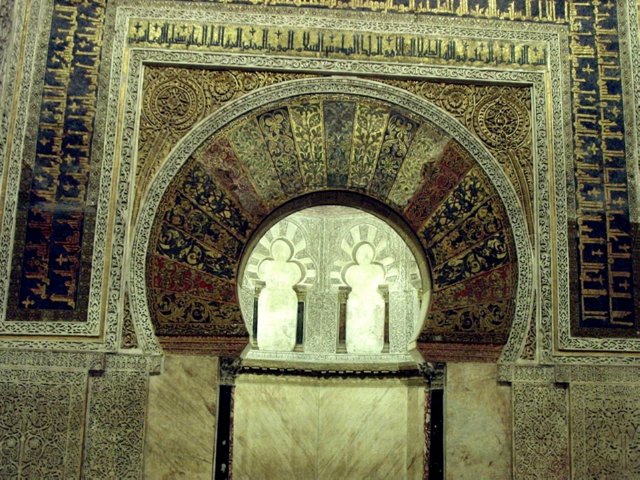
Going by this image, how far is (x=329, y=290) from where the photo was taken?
8.85m

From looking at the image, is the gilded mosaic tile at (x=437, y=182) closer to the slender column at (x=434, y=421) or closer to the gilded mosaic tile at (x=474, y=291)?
the gilded mosaic tile at (x=474, y=291)

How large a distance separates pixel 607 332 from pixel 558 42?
6.92ft

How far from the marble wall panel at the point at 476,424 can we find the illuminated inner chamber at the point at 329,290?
2.48 meters

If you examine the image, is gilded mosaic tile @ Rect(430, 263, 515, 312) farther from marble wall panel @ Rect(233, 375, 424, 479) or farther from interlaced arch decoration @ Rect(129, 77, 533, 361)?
marble wall panel @ Rect(233, 375, 424, 479)

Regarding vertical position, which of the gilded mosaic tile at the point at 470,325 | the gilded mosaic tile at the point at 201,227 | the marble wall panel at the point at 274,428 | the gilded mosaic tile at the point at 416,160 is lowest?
the marble wall panel at the point at 274,428

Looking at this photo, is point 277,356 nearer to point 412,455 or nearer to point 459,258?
point 412,455

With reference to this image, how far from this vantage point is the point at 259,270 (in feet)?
29.2

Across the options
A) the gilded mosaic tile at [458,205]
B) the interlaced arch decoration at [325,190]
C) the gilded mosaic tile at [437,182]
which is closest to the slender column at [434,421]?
the interlaced arch decoration at [325,190]

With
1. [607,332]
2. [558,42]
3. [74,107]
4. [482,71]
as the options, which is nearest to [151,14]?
[74,107]

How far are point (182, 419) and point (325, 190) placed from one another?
1810 mm

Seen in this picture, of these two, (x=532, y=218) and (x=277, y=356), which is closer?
(x=532, y=218)

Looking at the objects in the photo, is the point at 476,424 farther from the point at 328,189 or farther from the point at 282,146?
the point at 282,146

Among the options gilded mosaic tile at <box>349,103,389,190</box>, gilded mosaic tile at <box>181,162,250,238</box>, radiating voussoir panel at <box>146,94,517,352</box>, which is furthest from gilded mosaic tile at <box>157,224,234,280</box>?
gilded mosaic tile at <box>349,103,389,190</box>

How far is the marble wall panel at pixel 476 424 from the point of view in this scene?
5930mm
